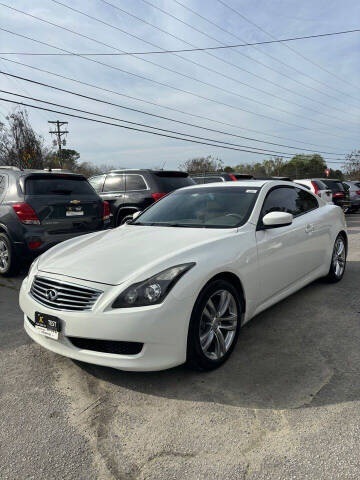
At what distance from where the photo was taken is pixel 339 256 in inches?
211

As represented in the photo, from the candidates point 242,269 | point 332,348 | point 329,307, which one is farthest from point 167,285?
point 329,307

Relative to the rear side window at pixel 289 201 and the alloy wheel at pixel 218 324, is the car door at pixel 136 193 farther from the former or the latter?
the alloy wheel at pixel 218 324

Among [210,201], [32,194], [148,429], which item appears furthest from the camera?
[32,194]

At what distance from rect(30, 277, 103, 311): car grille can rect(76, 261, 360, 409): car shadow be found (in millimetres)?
637

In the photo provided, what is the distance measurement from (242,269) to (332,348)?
1090 mm

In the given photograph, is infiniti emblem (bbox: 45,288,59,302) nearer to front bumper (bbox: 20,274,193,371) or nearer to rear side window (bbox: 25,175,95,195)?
front bumper (bbox: 20,274,193,371)

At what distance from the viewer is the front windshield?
3737 millimetres

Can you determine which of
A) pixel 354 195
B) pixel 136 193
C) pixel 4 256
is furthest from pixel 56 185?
pixel 354 195

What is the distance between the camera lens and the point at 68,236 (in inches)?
234

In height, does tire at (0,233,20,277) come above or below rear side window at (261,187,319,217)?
below

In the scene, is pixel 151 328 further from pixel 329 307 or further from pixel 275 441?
pixel 329 307

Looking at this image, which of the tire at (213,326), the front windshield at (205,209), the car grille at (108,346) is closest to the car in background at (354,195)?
the front windshield at (205,209)

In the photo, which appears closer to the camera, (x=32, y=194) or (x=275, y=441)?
(x=275, y=441)

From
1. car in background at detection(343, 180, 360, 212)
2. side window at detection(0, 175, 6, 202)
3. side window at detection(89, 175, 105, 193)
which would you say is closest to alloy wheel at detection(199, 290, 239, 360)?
side window at detection(0, 175, 6, 202)
